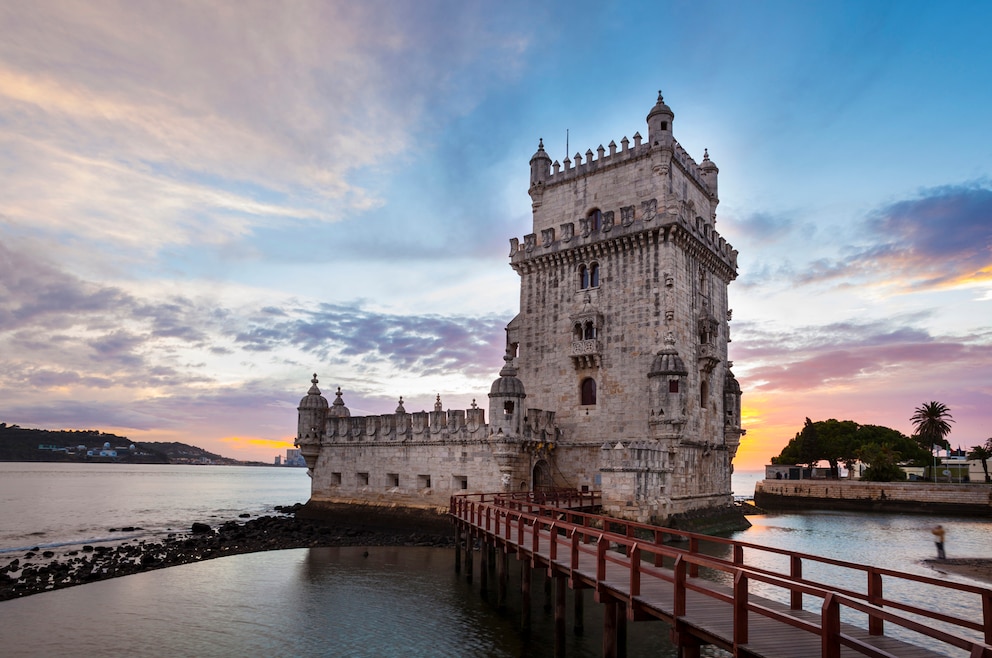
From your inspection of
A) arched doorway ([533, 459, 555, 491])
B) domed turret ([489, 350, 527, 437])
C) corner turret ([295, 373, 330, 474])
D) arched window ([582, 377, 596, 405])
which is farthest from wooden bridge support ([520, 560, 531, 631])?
corner turret ([295, 373, 330, 474])

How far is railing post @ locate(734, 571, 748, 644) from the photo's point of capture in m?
9.10

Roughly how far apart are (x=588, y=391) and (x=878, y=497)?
3919cm

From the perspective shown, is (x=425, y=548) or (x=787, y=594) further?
(x=425, y=548)

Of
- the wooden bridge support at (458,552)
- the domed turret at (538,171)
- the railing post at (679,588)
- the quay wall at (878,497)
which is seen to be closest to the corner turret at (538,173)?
the domed turret at (538,171)

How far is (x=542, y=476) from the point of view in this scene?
35.1m

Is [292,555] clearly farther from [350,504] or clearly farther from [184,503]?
[184,503]

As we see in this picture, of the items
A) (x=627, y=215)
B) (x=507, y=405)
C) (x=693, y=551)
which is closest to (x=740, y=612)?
(x=693, y=551)

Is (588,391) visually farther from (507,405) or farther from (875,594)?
(875,594)

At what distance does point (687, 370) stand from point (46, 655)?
26.8 m

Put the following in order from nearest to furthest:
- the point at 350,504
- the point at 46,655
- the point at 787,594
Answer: the point at 46,655 → the point at 787,594 → the point at 350,504

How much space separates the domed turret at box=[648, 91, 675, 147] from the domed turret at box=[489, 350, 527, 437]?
576 inches

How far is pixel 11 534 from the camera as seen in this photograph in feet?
135

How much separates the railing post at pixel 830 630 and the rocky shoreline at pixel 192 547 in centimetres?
2430

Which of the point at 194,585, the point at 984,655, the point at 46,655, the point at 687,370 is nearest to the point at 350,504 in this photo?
the point at 194,585
